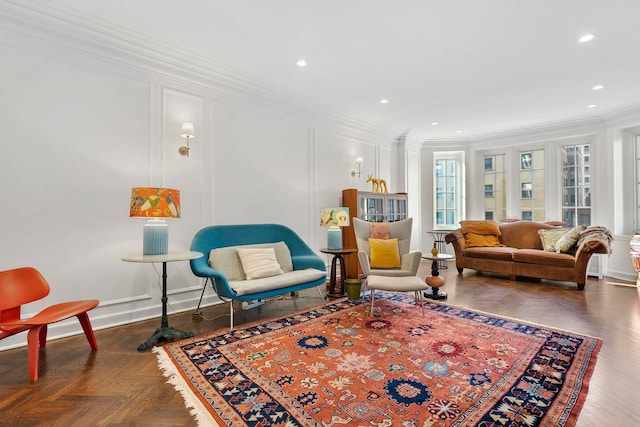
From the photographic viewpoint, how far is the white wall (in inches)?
100

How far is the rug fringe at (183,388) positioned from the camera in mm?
1606

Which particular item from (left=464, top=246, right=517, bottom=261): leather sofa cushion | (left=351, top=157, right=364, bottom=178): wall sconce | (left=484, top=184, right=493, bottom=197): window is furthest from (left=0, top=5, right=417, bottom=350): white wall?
(left=484, top=184, right=493, bottom=197): window

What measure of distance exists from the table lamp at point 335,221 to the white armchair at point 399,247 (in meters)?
0.24

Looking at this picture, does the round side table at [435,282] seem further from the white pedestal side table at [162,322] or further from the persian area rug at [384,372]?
the white pedestal side table at [162,322]

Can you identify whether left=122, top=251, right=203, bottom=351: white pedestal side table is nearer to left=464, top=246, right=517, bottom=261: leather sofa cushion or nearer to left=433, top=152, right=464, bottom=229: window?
left=464, top=246, right=517, bottom=261: leather sofa cushion

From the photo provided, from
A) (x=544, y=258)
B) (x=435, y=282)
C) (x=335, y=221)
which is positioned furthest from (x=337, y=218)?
(x=544, y=258)

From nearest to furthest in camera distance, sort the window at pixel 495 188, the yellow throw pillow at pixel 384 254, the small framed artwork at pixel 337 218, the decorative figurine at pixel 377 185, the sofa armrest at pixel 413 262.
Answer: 1. the sofa armrest at pixel 413 262
2. the yellow throw pillow at pixel 384 254
3. the small framed artwork at pixel 337 218
4. the decorative figurine at pixel 377 185
5. the window at pixel 495 188

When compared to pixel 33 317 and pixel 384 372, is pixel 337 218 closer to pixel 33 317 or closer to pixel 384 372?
pixel 384 372

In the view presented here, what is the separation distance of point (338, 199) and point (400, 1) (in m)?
3.19

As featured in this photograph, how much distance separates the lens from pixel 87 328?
2391 millimetres

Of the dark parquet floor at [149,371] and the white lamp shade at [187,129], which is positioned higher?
the white lamp shade at [187,129]

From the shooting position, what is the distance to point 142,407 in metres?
1.71

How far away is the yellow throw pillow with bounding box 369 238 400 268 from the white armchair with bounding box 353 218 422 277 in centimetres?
5

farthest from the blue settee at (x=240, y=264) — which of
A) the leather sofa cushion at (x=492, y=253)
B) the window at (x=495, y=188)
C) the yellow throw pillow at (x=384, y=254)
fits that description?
the window at (x=495, y=188)
